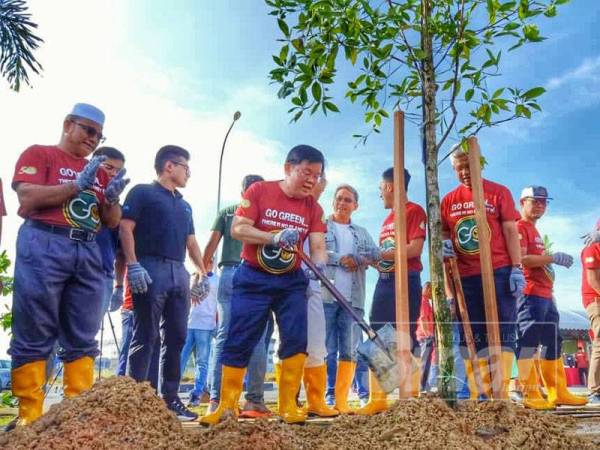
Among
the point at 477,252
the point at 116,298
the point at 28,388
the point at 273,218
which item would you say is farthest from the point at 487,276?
the point at 116,298

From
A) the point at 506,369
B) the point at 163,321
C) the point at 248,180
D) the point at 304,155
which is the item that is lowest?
the point at 506,369

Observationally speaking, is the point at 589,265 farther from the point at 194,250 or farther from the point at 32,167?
the point at 32,167

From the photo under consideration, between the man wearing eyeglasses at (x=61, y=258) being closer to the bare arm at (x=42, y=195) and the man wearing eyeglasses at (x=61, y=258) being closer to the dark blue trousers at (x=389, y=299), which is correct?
the bare arm at (x=42, y=195)

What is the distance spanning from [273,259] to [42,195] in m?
1.53

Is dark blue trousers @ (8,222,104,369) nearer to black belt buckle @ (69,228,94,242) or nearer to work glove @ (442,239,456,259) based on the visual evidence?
black belt buckle @ (69,228,94,242)

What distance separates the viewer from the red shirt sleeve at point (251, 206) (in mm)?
3906

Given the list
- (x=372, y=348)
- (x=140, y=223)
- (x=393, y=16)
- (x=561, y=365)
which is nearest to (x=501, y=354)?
(x=372, y=348)

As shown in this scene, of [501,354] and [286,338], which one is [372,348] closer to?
[286,338]

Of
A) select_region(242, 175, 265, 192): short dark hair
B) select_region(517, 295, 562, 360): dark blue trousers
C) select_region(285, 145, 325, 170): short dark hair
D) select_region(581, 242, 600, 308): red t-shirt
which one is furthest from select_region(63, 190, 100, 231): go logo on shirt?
select_region(581, 242, 600, 308): red t-shirt

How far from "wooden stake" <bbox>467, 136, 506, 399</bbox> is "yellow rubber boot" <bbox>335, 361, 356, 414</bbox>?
1237 mm

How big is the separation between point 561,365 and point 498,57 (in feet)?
11.5

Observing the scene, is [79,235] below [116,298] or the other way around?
the other way around

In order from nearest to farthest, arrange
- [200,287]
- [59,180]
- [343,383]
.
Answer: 1. [59,180]
2. [343,383]
3. [200,287]

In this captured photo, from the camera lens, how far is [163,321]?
4.39m
